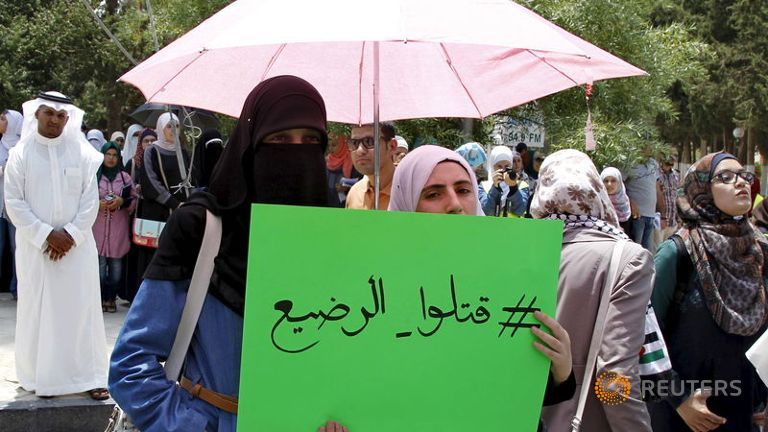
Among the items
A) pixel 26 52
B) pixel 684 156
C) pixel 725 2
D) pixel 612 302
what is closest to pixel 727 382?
pixel 612 302

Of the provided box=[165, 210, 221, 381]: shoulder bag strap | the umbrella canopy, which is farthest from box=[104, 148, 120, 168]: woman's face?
box=[165, 210, 221, 381]: shoulder bag strap

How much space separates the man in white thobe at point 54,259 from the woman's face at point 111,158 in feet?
11.0

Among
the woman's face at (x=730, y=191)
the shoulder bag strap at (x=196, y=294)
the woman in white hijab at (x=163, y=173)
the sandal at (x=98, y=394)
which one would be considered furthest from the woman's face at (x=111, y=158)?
the shoulder bag strap at (x=196, y=294)

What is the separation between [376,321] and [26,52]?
84.8 feet

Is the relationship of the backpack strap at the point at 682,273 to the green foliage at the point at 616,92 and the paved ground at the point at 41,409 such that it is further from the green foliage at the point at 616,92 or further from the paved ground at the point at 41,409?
the green foliage at the point at 616,92

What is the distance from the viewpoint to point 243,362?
2.10 metres

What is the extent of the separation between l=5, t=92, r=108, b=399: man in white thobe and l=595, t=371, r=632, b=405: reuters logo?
418 cm

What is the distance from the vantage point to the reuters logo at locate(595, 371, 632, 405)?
312 centimetres

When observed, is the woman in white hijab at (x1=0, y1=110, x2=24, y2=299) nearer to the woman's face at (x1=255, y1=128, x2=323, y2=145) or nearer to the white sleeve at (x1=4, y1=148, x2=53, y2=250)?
the white sleeve at (x1=4, y1=148, x2=53, y2=250)

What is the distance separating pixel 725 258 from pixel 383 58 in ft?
5.71

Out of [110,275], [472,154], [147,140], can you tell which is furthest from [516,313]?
[147,140]

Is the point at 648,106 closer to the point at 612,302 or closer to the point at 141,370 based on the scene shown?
the point at 612,302

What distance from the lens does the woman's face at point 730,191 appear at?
4.07 m

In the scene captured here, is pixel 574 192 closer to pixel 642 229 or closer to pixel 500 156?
pixel 500 156
